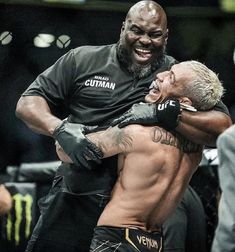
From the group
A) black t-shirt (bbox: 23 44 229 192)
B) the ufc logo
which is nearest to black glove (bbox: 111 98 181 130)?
the ufc logo

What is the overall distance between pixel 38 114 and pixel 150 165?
38 cm

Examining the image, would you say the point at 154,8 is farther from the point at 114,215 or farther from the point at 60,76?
the point at 114,215

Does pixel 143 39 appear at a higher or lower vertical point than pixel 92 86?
higher

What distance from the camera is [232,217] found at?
4.42 feet

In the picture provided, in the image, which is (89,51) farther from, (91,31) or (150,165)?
(91,31)

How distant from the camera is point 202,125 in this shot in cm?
196

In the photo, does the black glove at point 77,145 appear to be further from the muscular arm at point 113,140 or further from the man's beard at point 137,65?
the man's beard at point 137,65

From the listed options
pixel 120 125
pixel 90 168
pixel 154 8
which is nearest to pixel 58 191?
pixel 90 168

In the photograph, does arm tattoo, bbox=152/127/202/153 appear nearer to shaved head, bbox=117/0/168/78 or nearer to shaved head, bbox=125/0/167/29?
shaved head, bbox=117/0/168/78

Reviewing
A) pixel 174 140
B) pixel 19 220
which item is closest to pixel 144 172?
→ pixel 174 140

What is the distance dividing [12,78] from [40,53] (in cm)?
15

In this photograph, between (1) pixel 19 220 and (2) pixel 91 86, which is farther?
(1) pixel 19 220

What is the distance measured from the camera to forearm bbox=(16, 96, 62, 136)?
2.04 meters

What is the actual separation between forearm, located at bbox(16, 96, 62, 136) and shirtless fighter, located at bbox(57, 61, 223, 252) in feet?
0.36
